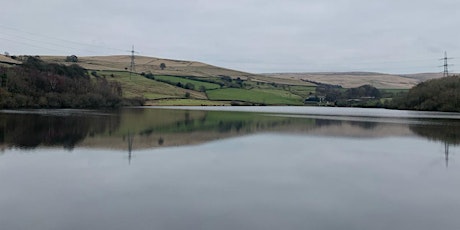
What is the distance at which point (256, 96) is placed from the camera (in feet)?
358

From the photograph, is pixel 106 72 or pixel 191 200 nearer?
pixel 191 200

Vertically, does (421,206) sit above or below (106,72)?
below

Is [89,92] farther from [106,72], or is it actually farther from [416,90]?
[416,90]

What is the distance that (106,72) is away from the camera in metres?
109

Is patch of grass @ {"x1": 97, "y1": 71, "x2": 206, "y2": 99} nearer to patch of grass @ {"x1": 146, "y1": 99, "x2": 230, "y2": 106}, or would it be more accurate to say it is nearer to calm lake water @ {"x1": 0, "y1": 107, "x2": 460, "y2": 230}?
patch of grass @ {"x1": 146, "y1": 99, "x2": 230, "y2": 106}

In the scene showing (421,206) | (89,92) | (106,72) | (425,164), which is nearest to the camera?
(421,206)

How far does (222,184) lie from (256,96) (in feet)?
314

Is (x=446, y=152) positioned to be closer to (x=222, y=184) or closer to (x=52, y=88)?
(x=222, y=184)

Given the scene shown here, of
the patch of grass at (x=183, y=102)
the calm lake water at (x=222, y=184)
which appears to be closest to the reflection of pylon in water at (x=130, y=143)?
the calm lake water at (x=222, y=184)

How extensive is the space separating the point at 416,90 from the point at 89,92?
59659mm

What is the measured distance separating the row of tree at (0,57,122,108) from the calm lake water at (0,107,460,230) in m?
44.3

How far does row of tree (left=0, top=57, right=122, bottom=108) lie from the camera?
6481 centimetres

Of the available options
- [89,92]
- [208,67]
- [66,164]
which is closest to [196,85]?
[89,92]

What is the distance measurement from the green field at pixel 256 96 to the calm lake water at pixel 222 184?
7808 centimetres
